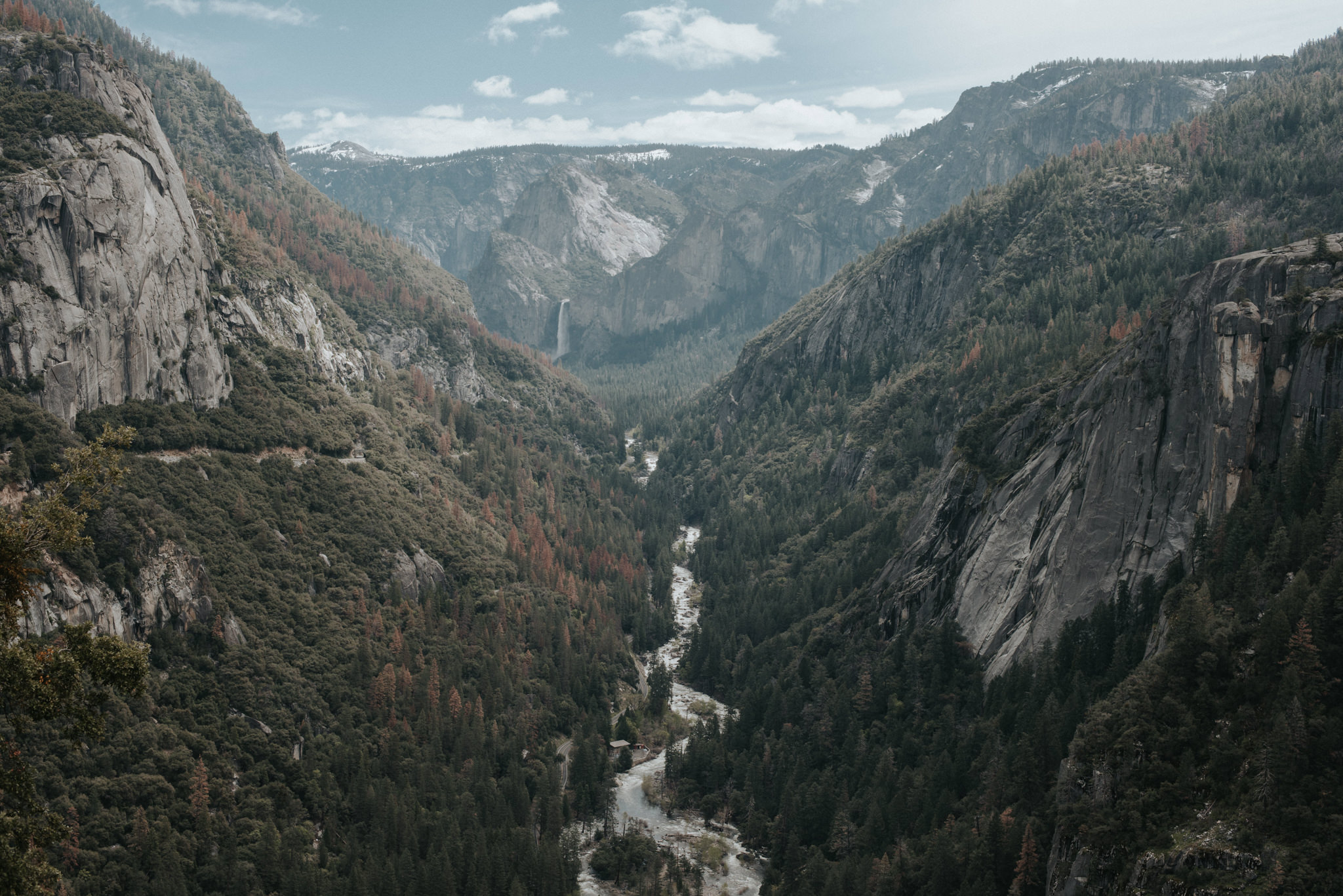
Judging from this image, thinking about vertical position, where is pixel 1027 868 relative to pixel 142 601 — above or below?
below

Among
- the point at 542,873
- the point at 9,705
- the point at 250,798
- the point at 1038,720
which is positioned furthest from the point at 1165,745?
the point at 250,798

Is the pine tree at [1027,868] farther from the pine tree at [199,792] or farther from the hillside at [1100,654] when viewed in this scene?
the pine tree at [199,792]

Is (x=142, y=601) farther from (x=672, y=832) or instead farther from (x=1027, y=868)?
(x=1027, y=868)

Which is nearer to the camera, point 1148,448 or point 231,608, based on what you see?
point 1148,448

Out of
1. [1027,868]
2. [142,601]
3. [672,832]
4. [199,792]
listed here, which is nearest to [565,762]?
[672,832]

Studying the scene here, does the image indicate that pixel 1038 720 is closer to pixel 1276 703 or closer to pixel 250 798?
pixel 1276 703

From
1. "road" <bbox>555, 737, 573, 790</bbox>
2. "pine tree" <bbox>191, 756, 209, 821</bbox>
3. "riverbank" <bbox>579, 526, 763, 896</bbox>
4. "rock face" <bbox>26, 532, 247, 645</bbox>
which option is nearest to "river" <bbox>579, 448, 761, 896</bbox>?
"riverbank" <bbox>579, 526, 763, 896</bbox>

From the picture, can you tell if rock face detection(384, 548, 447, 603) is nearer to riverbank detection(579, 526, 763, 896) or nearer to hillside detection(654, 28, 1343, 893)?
riverbank detection(579, 526, 763, 896)
